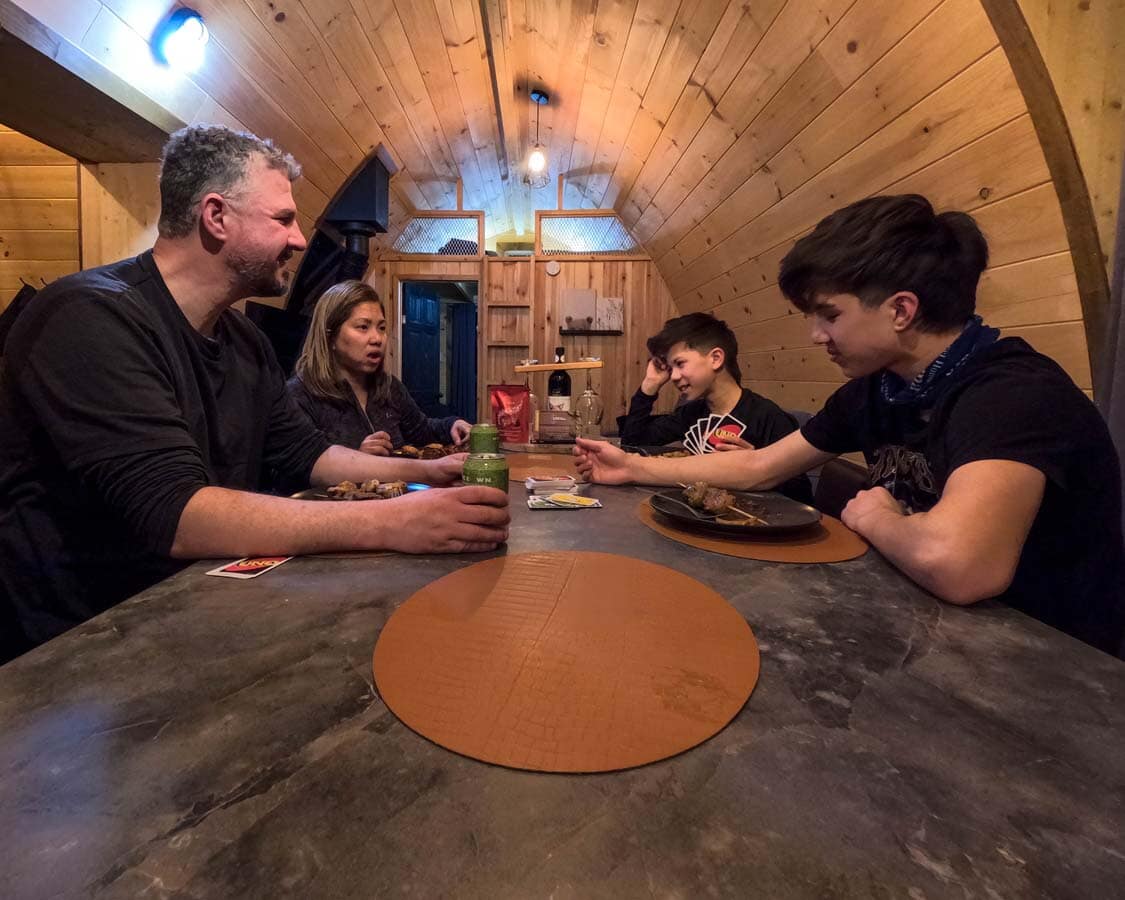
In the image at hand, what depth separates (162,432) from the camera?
2.92ft

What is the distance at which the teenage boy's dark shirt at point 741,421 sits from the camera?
1.97 meters

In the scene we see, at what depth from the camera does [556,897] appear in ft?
0.99

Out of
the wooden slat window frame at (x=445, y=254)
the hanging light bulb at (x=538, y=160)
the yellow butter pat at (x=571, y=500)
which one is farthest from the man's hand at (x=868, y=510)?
the wooden slat window frame at (x=445, y=254)

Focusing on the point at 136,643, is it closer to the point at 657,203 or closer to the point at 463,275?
the point at 657,203

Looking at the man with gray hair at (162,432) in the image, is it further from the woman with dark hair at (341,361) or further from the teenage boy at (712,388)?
the teenage boy at (712,388)

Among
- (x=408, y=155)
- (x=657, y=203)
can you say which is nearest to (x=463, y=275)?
(x=408, y=155)

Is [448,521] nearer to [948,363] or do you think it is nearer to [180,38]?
[948,363]

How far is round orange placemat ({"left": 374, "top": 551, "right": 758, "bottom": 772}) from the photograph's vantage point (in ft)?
1.42

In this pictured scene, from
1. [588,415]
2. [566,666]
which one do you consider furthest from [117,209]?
[566,666]

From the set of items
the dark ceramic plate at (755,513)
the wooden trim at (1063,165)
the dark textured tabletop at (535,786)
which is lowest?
the dark textured tabletop at (535,786)

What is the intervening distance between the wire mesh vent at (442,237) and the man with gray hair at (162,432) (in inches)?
168

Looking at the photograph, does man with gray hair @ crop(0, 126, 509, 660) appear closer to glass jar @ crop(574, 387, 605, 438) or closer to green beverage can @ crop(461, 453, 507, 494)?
green beverage can @ crop(461, 453, 507, 494)

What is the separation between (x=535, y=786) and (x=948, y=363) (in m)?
1.07

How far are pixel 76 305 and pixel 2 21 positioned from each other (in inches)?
47.9
